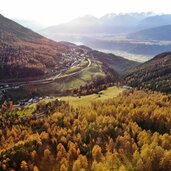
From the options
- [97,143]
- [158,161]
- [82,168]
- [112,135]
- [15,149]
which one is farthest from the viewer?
[112,135]

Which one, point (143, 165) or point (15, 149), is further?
point (15, 149)

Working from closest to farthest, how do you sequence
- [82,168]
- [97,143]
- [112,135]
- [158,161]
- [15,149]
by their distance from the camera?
[82,168] → [158,161] → [15,149] → [97,143] → [112,135]

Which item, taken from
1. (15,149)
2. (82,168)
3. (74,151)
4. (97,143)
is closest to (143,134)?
(97,143)

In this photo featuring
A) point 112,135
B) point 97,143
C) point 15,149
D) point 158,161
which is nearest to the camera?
point 158,161

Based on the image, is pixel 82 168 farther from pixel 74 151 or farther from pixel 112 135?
pixel 112 135

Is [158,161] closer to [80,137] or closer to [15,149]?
[80,137]

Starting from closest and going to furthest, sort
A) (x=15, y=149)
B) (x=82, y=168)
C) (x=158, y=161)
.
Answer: (x=82, y=168)
(x=158, y=161)
(x=15, y=149)

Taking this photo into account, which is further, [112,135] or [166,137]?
[112,135]

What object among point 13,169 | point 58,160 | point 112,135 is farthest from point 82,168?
point 112,135
